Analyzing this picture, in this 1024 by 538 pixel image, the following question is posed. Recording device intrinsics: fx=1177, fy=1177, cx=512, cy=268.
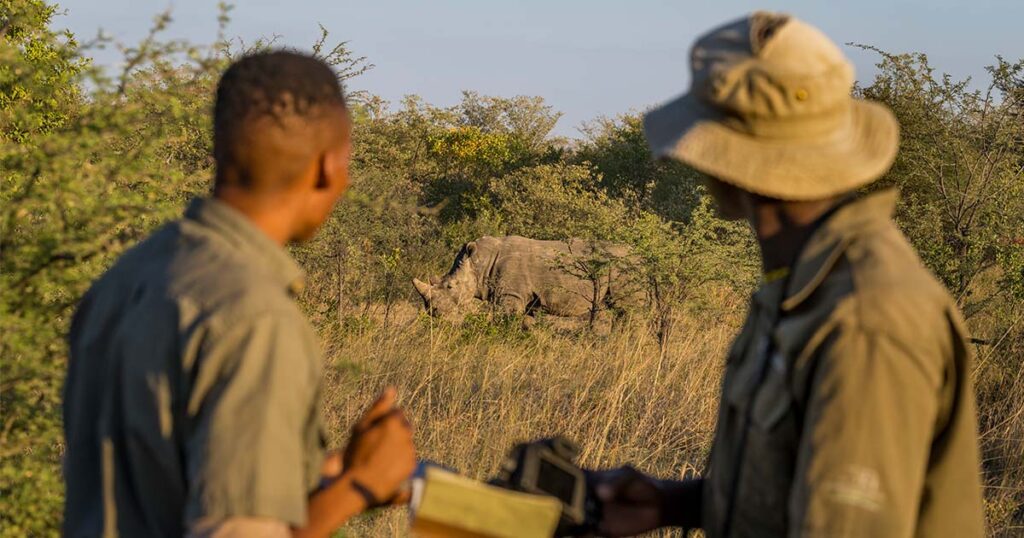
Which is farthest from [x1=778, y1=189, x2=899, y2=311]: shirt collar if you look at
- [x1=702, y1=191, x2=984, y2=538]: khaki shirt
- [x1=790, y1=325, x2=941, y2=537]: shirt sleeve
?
[x1=790, y1=325, x2=941, y2=537]: shirt sleeve

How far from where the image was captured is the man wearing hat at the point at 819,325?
5.84ft

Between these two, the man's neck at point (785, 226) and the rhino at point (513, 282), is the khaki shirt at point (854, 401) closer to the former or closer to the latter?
the man's neck at point (785, 226)

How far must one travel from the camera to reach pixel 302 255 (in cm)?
1113

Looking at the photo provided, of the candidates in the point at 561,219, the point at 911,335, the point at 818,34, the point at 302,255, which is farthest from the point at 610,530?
the point at 561,219

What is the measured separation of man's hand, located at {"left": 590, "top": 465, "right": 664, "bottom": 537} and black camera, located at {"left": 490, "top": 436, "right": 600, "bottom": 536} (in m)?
0.11

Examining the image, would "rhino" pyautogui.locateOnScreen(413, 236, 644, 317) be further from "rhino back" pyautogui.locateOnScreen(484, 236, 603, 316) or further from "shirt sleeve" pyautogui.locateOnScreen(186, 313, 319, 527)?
"shirt sleeve" pyautogui.locateOnScreen(186, 313, 319, 527)

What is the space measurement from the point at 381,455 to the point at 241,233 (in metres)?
0.43

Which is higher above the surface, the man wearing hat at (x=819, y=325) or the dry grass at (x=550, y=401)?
the man wearing hat at (x=819, y=325)

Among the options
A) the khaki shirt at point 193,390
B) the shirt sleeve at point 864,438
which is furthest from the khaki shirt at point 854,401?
the khaki shirt at point 193,390

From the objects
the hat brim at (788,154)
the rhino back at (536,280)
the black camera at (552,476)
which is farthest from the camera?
the rhino back at (536,280)

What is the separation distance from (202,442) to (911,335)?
1.06 meters

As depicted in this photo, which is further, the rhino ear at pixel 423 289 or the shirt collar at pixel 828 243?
the rhino ear at pixel 423 289

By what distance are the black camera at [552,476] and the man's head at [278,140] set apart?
0.62 meters

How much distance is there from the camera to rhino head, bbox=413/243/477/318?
15.2m
